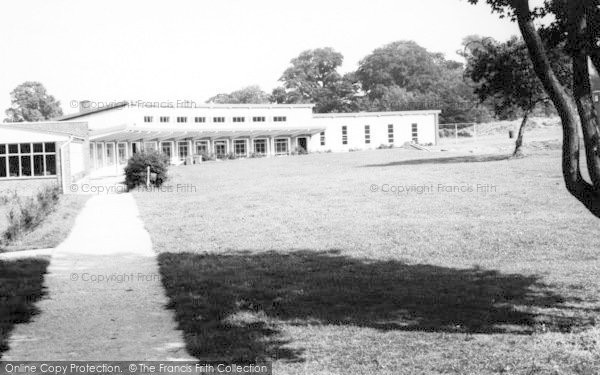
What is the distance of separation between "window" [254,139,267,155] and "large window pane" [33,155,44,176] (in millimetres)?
30463

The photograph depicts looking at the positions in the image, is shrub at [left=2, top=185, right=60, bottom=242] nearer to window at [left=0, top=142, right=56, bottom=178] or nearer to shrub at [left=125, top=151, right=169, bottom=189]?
shrub at [left=125, top=151, right=169, bottom=189]

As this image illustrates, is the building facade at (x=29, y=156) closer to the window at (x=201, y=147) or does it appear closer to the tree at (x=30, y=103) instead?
the window at (x=201, y=147)

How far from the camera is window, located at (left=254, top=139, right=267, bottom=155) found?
65.4 meters

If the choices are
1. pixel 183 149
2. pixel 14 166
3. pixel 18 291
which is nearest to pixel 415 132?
pixel 183 149

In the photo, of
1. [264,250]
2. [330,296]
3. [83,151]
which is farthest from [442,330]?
[83,151]

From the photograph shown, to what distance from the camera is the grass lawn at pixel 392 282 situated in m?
6.20

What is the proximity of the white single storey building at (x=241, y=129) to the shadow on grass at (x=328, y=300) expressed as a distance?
43640mm

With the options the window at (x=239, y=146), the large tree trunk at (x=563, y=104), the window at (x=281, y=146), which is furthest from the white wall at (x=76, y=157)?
the large tree trunk at (x=563, y=104)

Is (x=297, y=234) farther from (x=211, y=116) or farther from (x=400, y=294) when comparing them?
(x=211, y=116)

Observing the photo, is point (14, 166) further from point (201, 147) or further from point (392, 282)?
point (392, 282)

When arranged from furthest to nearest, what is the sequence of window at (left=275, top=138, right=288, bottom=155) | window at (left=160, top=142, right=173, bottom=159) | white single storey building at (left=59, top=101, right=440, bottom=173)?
window at (left=275, top=138, right=288, bottom=155)
window at (left=160, top=142, right=173, bottom=159)
white single storey building at (left=59, top=101, right=440, bottom=173)

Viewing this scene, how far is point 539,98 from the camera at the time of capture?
33.3 m

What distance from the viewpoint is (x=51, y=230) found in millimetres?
16156

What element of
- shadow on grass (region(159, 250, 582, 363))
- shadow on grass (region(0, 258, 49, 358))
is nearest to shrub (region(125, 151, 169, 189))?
shadow on grass (region(0, 258, 49, 358))
